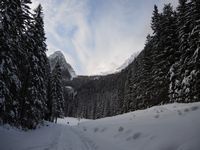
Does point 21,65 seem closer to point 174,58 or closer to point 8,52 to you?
point 8,52

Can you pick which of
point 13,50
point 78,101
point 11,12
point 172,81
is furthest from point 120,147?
point 78,101

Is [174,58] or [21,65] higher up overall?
[174,58]

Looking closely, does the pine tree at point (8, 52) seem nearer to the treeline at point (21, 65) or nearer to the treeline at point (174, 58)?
the treeline at point (21, 65)

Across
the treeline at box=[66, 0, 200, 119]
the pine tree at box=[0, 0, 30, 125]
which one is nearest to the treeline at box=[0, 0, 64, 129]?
the pine tree at box=[0, 0, 30, 125]

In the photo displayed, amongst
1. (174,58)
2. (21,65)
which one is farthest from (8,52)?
(174,58)

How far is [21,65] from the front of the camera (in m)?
18.3

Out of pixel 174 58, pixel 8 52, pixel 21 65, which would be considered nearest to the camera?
pixel 8 52

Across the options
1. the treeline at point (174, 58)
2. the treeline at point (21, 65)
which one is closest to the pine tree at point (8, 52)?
the treeline at point (21, 65)

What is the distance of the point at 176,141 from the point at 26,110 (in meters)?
19.3

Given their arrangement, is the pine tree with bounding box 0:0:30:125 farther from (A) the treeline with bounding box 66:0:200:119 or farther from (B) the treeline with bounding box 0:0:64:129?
(A) the treeline with bounding box 66:0:200:119

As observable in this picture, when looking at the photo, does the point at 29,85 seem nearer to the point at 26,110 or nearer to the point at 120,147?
the point at 26,110

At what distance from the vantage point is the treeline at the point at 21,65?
1445 cm

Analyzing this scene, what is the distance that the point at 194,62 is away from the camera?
2108 cm

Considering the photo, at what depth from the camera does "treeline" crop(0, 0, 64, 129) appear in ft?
47.4
